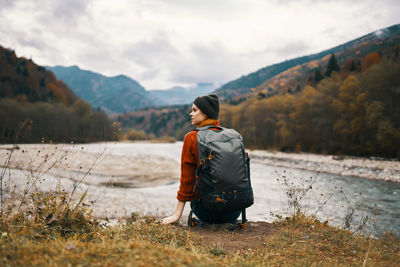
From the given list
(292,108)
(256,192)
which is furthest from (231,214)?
(292,108)

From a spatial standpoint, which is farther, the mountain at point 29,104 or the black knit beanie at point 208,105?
the mountain at point 29,104

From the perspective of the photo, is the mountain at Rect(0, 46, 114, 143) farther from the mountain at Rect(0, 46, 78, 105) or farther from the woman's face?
the woman's face

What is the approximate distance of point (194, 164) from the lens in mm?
3342

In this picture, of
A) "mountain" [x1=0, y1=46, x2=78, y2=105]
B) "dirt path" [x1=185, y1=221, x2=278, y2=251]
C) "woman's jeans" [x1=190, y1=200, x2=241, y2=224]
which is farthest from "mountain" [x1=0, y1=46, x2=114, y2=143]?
"dirt path" [x1=185, y1=221, x2=278, y2=251]

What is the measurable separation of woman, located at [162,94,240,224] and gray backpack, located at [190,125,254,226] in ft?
0.47

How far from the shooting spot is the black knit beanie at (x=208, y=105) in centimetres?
362

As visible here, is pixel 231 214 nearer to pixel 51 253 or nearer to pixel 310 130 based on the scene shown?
pixel 51 253

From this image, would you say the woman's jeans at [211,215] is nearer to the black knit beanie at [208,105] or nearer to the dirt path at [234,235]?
the dirt path at [234,235]

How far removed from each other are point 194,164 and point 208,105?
0.90 metres

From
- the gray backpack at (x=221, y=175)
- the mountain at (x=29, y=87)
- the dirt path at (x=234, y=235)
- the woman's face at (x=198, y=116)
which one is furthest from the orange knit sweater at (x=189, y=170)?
the mountain at (x=29, y=87)

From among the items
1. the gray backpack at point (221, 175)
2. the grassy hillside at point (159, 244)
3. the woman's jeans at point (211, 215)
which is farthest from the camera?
the woman's jeans at point (211, 215)

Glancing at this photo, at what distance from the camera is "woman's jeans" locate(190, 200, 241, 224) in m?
3.40

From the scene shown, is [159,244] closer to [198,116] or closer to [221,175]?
[221,175]

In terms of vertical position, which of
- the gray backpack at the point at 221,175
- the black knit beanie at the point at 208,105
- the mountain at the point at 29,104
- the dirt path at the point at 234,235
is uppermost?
the mountain at the point at 29,104
